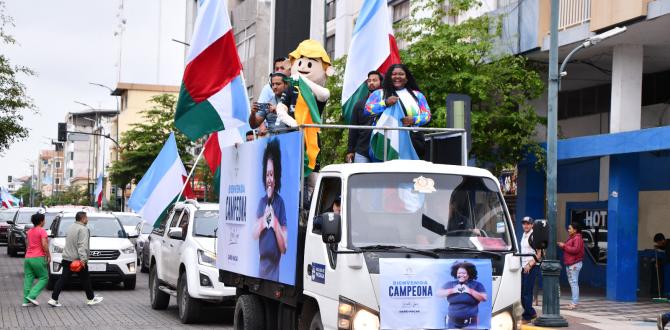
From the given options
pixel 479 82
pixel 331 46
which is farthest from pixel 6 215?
pixel 479 82

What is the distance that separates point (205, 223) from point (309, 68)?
5580 mm

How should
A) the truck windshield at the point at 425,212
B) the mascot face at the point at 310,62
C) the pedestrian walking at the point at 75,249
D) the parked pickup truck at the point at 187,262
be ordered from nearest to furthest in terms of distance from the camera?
the truck windshield at the point at 425,212, the mascot face at the point at 310,62, the parked pickup truck at the point at 187,262, the pedestrian walking at the point at 75,249

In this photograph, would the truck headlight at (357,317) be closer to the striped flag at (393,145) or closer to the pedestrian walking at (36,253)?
the striped flag at (393,145)

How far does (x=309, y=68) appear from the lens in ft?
40.4

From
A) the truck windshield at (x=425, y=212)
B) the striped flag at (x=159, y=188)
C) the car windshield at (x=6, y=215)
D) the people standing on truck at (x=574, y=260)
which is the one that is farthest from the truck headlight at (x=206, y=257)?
the car windshield at (x=6, y=215)

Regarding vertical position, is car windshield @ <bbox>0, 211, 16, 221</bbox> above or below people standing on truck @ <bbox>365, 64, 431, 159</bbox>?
below

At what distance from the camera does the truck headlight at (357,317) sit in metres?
8.68

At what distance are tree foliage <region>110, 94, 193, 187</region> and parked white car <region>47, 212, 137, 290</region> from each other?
28199mm

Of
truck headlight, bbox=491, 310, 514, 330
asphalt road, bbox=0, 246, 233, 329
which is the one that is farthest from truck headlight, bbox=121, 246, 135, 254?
truck headlight, bbox=491, 310, 514, 330

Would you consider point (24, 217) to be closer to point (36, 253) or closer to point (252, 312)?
point (36, 253)

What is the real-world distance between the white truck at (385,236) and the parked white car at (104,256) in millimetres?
13895

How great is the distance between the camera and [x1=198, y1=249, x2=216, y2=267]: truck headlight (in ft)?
52.8

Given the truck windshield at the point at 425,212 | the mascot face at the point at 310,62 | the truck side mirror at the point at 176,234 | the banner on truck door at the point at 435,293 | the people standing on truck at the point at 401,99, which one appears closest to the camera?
the banner on truck door at the point at 435,293

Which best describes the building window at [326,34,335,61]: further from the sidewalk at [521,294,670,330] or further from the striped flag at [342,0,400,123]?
the striped flag at [342,0,400,123]
